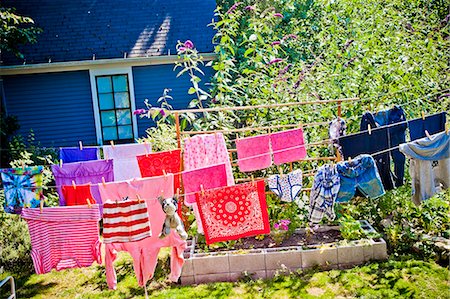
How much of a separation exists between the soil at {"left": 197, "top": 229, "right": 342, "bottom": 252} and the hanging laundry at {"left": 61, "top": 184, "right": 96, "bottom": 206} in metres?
1.71

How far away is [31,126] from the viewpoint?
→ 1022 cm

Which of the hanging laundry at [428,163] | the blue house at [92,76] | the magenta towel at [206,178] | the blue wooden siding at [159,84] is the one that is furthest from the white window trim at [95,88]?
the hanging laundry at [428,163]

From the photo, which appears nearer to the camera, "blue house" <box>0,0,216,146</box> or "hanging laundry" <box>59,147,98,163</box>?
"hanging laundry" <box>59,147,98,163</box>

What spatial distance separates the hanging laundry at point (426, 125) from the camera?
15.6 feet

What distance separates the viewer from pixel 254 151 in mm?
5301

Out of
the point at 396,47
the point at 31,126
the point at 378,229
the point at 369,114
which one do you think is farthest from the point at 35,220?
the point at 31,126

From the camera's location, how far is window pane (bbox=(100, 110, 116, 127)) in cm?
1049

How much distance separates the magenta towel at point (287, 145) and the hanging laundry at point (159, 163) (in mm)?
1208

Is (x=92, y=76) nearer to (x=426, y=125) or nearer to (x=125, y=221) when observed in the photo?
(x=125, y=221)

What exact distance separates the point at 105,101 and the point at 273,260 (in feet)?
22.7

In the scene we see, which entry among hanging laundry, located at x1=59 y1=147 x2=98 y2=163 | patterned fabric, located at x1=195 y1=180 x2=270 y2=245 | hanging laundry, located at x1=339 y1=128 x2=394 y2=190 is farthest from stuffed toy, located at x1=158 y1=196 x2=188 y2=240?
hanging laundry, located at x1=339 y1=128 x2=394 y2=190

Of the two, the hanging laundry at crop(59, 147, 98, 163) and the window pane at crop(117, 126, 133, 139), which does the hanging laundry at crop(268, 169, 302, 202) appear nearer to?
the hanging laundry at crop(59, 147, 98, 163)

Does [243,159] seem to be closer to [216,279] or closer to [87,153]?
[216,279]

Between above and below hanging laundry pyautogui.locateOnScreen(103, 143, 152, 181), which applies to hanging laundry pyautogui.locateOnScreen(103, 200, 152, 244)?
below
